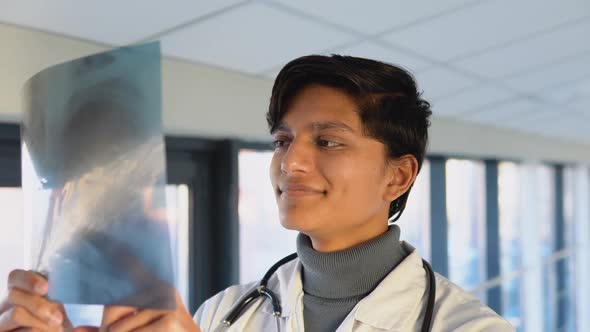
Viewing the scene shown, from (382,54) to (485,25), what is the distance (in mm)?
353

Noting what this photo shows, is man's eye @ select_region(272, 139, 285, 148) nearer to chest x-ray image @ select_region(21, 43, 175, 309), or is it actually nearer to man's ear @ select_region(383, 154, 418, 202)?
man's ear @ select_region(383, 154, 418, 202)

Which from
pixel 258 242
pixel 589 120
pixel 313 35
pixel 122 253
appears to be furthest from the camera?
pixel 589 120

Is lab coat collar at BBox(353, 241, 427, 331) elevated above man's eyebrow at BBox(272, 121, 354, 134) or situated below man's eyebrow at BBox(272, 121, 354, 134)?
below

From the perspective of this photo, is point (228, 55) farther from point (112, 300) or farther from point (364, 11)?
point (112, 300)

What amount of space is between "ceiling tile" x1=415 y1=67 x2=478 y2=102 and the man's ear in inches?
47.7

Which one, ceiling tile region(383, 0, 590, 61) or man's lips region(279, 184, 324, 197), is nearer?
man's lips region(279, 184, 324, 197)

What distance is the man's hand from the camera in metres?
0.65

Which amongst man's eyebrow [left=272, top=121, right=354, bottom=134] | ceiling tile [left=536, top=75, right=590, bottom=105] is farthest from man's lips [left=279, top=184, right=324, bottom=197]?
ceiling tile [left=536, top=75, right=590, bottom=105]

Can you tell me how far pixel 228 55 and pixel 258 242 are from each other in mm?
1022

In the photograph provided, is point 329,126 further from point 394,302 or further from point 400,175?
point 394,302

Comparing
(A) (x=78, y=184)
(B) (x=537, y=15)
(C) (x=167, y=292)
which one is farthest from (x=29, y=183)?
(B) (x=537, y=15)

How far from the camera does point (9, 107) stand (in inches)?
52.4

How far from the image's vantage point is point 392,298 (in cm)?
105

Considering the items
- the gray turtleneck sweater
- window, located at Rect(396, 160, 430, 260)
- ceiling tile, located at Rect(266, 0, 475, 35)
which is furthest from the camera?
window, located at Rect(396, 160, 430, 260)
